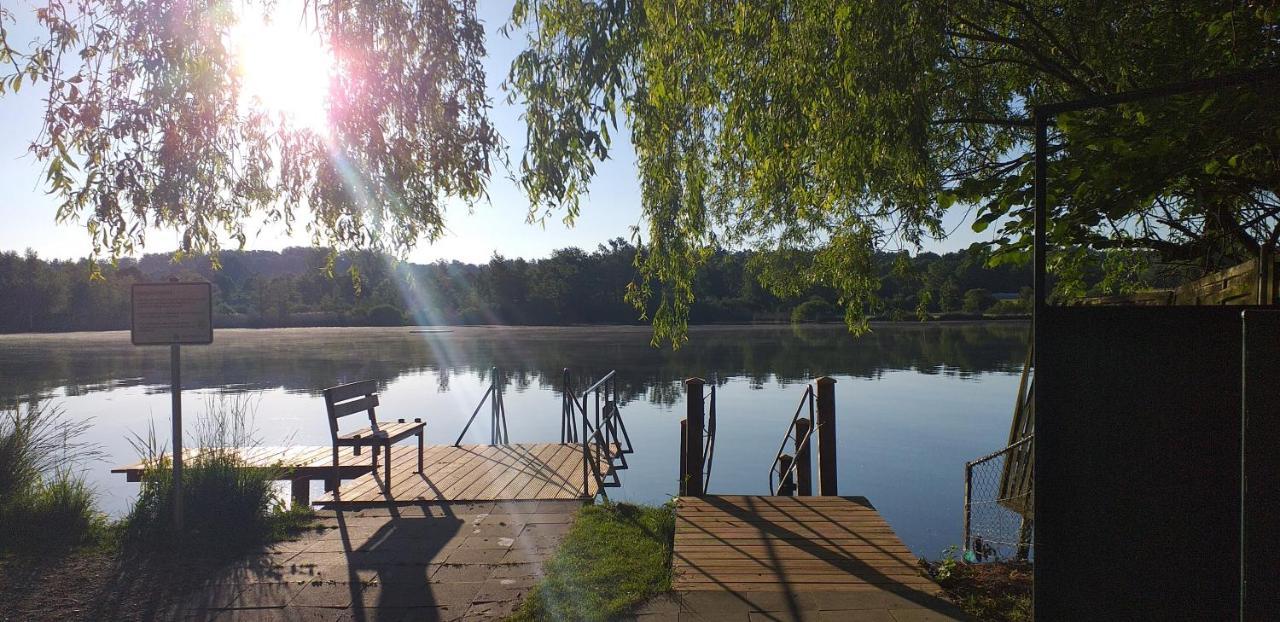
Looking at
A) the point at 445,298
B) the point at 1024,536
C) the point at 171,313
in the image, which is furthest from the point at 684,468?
the point at 445,298

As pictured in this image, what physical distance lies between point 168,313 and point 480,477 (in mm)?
3164

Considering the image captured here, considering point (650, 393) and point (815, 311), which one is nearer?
point (650, 393)

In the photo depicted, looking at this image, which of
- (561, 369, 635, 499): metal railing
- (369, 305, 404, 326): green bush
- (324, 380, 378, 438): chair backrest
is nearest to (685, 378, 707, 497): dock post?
(561, 369, 635, 499): metal railing

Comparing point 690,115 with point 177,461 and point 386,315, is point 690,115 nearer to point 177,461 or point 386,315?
point 177,461

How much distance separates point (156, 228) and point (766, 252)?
6432 mm

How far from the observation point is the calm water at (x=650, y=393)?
11.4m

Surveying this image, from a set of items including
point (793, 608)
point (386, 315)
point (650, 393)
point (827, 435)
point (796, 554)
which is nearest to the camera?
point (793, 608)

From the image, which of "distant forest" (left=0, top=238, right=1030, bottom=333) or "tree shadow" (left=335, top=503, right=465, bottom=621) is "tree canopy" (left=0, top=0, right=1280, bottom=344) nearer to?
"tree shadow" (left=335, top=503, right=465, bottom=621)

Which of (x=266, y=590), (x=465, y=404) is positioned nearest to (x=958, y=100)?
(x=266, y=590)

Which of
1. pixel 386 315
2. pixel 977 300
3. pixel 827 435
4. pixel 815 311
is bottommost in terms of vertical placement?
pixel 827 435

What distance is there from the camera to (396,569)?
4906mm

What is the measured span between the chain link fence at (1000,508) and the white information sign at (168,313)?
6.55 m

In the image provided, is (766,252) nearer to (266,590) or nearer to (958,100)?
(958,100)

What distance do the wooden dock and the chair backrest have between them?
22.5 inches
